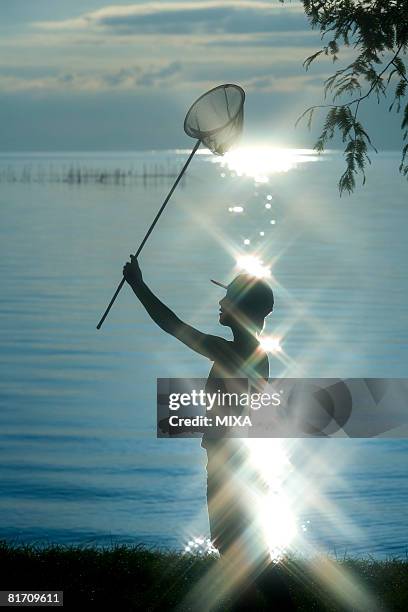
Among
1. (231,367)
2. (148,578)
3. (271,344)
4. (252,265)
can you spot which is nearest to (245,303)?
(231,367)

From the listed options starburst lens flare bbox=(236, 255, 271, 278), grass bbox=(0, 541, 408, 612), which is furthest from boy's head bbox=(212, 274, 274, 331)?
starburst lens flare bbox=(236, 255, 271, 278)

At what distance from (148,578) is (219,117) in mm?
3561

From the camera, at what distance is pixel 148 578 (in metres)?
9.05

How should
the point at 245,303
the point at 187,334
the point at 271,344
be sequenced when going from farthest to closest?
the point at 271,344
the point at 245,303
the point at 187,334

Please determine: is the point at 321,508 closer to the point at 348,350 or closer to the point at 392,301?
the point at 348,350

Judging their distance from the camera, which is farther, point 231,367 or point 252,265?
point 252,265

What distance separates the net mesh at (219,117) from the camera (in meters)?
8.55

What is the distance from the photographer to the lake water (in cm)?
1672

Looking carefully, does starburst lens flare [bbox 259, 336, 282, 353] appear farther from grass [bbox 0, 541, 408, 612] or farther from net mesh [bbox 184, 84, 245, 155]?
net mesh [bbox 184, 84, 245, 155]

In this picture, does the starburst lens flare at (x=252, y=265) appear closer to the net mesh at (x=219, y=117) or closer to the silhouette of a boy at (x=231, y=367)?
the net mesh at (x=219, y=117)

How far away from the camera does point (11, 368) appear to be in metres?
28.8

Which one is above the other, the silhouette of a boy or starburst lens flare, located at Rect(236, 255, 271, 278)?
starburst lens flare, located at Rect(236, 255, 271, 278)

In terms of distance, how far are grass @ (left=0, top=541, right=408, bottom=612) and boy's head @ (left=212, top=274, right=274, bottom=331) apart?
2.08 metres

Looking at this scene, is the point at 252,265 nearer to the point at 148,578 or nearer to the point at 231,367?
the point at 148,578
